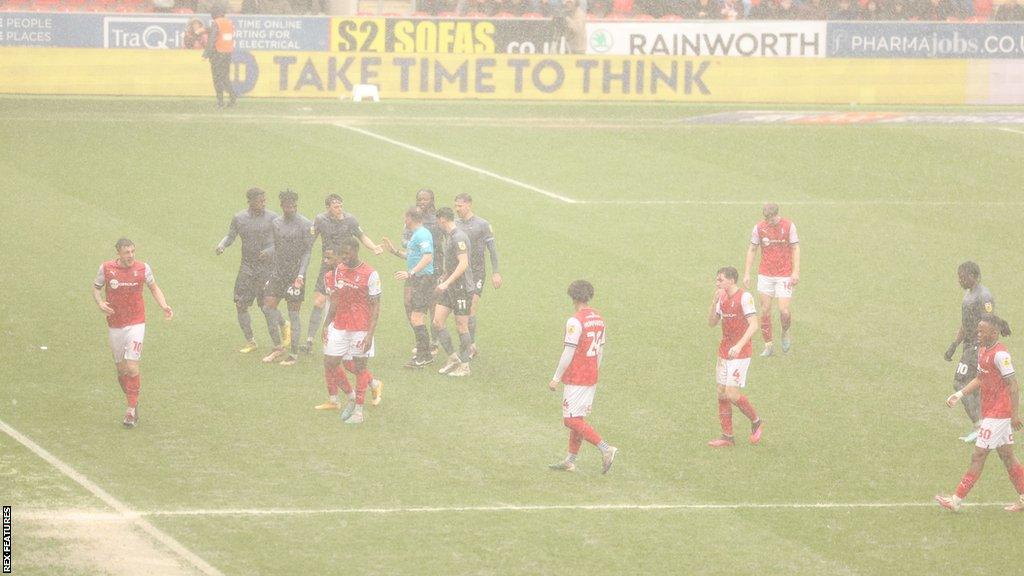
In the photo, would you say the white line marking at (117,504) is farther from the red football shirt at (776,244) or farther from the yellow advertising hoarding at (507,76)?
the yellow advertising hoarding at (507,76)

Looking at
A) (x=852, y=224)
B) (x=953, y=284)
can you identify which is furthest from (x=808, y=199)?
(x=953, y=284)

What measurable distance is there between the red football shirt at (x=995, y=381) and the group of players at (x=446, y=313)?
11mm

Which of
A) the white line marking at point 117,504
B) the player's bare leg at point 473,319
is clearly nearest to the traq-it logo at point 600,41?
the player's bare leg at point 473,319

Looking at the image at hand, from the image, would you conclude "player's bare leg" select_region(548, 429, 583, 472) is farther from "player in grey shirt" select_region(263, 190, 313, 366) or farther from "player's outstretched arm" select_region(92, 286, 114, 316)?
"player in grey shirt" select_region(263, 190, 313, 366)

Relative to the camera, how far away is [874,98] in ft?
150

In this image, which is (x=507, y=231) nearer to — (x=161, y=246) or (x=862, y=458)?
(x=161, y=246)

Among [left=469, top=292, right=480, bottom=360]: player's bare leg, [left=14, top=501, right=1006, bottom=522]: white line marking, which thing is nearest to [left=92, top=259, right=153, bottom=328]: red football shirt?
[left=14, top=501, right=1006, bottom=522]: white line marking

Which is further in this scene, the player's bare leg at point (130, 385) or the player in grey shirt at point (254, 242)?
the player in grey shirt at point (254, 242)

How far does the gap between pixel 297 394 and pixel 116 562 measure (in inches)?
242

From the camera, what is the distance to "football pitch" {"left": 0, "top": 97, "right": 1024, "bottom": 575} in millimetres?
15117

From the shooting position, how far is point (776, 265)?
75.9ft

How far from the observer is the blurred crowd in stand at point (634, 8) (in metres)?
45.5

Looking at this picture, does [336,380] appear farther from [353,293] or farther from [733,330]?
[733,330]

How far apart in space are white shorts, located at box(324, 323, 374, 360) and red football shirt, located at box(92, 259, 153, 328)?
7.11ft
